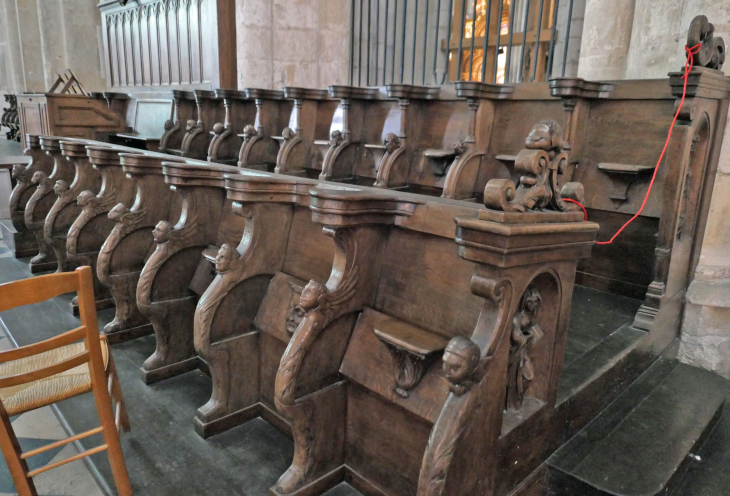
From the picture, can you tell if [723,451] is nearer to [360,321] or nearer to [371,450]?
[371,450]

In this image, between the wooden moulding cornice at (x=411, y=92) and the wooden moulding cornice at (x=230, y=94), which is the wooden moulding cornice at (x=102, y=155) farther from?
the wooden moulding cornice at (x=411, y=92)

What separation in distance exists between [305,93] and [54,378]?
7.85ft

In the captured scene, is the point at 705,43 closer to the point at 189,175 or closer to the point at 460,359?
the point at 460,359

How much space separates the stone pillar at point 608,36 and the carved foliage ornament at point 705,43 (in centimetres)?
177

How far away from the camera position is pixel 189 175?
212cm

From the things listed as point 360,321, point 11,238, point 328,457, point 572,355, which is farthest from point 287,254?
point 11,238

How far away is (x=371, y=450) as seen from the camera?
1596 mm

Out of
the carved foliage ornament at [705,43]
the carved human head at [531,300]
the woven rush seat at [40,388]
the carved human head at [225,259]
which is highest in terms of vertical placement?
the carved foliage ornament at [705,43]

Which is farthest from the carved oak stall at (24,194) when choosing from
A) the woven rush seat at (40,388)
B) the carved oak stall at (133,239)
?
the woven rush seat at (40,388)

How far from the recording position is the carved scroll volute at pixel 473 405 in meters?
1.11

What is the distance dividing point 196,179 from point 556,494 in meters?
1.76

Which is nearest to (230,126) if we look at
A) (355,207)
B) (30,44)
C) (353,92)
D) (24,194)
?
(353,92)

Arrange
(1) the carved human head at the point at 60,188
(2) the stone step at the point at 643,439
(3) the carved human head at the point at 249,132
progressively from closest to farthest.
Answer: (2) the stone step at the point at 643,439, (1) the carved human head at the point at 60,188, (3) the carved human head at the point at 249,132

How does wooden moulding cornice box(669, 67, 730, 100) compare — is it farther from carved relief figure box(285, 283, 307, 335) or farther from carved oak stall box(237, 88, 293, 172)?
carved oak stall box(237, 88, 293, 172)
